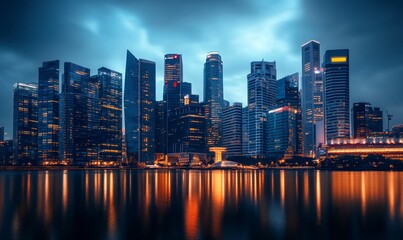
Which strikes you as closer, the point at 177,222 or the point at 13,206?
the point at 177,222

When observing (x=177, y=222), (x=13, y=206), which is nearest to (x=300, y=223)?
(x=177, y=222)

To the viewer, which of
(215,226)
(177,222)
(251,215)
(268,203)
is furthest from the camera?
Result: (268,203)

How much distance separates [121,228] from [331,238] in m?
19.4

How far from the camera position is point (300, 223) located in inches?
1501

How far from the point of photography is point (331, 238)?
102 ft

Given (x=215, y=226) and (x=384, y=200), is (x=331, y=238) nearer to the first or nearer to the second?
(x=215, y=226)

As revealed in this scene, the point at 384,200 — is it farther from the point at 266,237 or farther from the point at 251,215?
the point at 266,237

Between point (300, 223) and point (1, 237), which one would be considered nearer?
point (1, 237)

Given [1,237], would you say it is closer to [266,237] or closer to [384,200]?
[266,237]

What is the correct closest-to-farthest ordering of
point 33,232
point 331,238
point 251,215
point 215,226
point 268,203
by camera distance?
1. point 331,238
2. point 33,232
3. point 215,226
4. point 251,215
5. point 268,203

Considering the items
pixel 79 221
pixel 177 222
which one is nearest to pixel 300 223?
pixel 177 222

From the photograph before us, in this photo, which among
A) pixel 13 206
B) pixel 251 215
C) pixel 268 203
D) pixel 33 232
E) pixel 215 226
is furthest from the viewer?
pixel 268 203

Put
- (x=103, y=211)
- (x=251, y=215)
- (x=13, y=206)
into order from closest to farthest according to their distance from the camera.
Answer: (x=251, y=215) < (x=103, y=211) < (x=13, y=206)

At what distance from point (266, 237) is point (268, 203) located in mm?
24377
